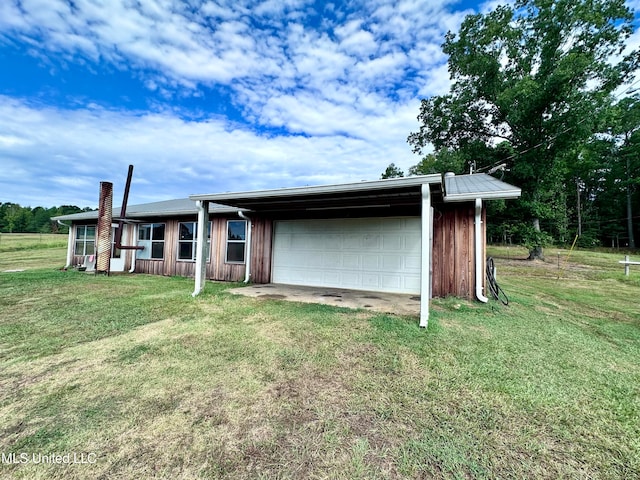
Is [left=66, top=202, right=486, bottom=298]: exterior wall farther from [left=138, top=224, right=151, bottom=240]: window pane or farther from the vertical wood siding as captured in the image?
[left=138, top=224, right=151, bottom=240]: window pane

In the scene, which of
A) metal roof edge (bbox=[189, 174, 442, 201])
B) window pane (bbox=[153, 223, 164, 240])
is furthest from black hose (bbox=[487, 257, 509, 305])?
window pane (bbox=[153, 223, 164, 240])

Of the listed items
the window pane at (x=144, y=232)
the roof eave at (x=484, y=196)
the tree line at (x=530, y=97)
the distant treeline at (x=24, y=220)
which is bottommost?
the window pane at (x=144, y=232)

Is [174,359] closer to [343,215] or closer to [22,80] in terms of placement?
[343,215]

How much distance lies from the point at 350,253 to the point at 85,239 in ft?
39.1

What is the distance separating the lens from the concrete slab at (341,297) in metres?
5.44

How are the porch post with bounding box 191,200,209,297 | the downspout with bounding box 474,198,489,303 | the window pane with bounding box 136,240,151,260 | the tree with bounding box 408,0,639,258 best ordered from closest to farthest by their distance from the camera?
the downspout with bounding box 474,198,489,303 < the porch post with bounding box 191,200,209,297 < the window pane with bounding box 136,240,151,260 < the tree with bounding box 408,0,639,258

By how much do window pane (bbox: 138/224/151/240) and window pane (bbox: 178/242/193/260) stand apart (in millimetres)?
1654

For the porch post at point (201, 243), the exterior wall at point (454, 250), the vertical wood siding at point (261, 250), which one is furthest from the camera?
the vertical wood siding at point (261, 250)

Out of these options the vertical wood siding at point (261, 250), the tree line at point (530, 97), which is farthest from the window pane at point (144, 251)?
the tree line at point (530, 97)

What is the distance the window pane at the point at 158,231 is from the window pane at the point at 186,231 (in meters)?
0.96

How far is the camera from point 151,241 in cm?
1034

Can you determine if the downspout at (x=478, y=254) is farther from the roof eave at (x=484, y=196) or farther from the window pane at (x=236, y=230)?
the window pane at (x=236, y=230)

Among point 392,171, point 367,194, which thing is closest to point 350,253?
point 367,194

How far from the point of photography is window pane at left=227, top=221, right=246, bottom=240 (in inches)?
350
